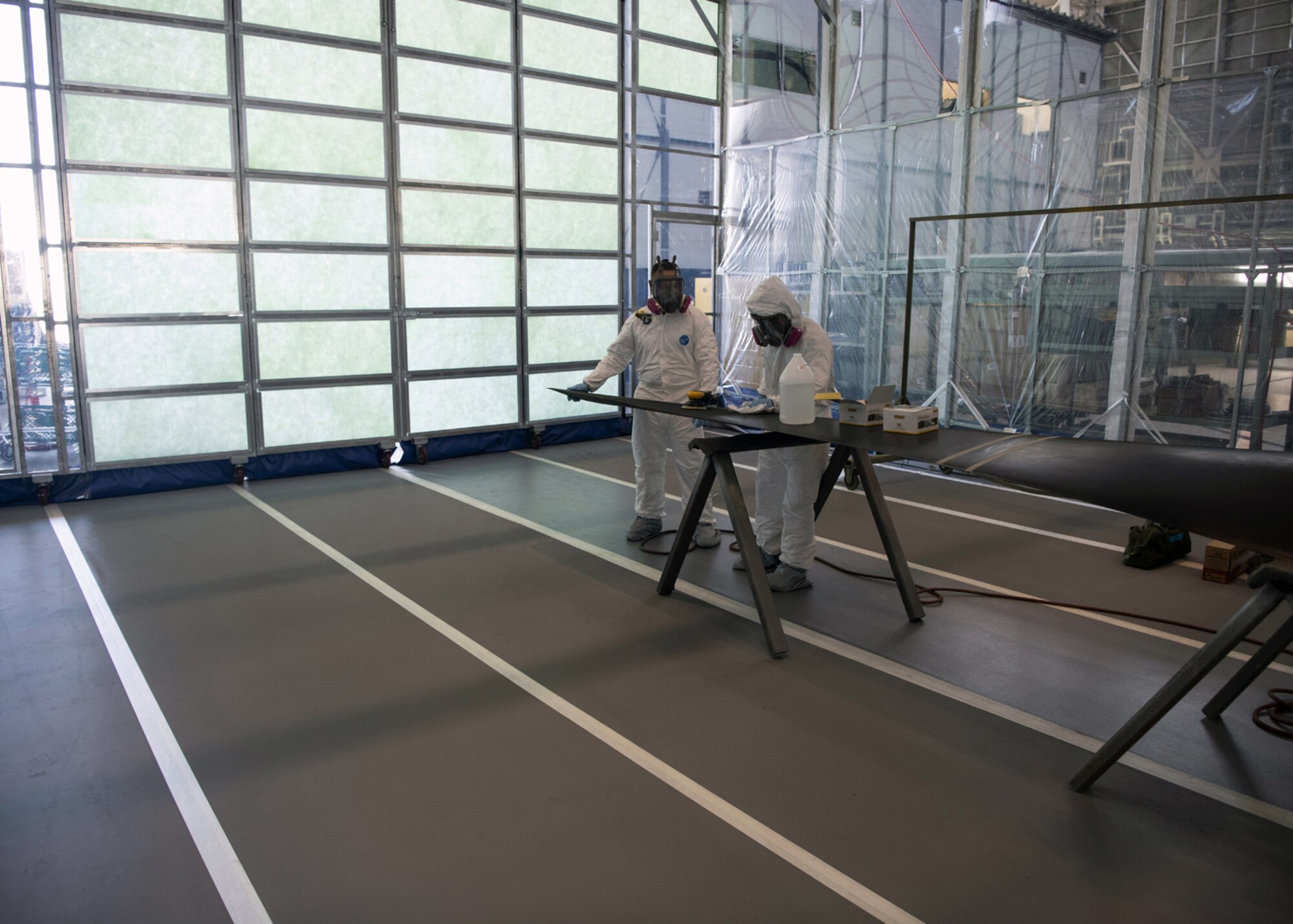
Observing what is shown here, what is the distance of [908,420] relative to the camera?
3699 millimetres

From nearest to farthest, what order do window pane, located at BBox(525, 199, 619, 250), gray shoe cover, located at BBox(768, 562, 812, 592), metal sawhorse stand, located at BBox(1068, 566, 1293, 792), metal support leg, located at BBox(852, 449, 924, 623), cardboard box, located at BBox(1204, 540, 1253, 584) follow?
metal sawhorse stand, located at BBox(1068, 566, 1293, 792) → metal support leg, located at BBox(852, 449, 924, 623) → gray shoe cover, located at BBox(768, 562, 812, 592) → cardboard box, located at BBox(1204, 540, 1253, 584) → window pane, located at BBox(525, 199, 619, 250)

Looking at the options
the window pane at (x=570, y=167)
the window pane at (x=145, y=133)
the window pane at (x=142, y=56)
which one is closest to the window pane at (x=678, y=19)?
the window pane at (x=570, y=167)

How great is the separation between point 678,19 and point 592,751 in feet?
29.9

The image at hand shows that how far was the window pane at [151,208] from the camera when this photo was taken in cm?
693

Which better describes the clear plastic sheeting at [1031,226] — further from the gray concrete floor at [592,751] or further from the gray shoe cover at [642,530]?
the gray shoe cover at [642,530]

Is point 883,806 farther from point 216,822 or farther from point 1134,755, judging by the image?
point 216,822

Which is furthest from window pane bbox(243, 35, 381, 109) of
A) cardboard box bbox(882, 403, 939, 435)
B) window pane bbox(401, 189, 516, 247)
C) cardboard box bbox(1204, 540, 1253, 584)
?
cardboard box bbox(1204, 540, 1253, 584)

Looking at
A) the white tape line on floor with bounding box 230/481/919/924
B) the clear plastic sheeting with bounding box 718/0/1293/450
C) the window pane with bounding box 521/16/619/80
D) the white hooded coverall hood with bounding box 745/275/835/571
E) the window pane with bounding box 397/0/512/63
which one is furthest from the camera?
the window pane with bounding box 521/16/619/80

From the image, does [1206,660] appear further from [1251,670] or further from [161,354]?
[161,354]

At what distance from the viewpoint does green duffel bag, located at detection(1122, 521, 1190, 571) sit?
17.2 ft

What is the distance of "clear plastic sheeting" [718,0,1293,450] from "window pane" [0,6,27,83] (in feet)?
22.4

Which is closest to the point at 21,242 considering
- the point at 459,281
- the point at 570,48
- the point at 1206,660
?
the point at 459,281

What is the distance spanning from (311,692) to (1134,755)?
321 cm

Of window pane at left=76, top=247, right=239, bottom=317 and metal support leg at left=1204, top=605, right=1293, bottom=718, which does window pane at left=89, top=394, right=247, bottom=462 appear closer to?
window pane at left=76, top=247, right=239, bottom=317
